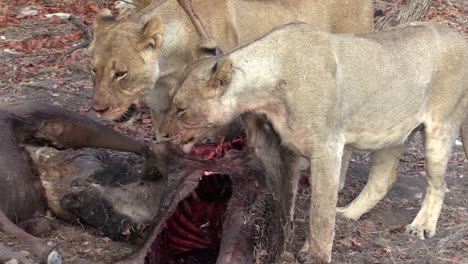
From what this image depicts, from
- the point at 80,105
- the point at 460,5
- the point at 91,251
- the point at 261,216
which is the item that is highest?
the point at 261,216

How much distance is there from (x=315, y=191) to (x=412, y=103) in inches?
40.1

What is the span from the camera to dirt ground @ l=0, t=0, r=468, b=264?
5.16 metres

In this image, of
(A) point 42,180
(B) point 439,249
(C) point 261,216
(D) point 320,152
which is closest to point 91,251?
(A) point 42,180

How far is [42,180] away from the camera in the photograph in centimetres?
527

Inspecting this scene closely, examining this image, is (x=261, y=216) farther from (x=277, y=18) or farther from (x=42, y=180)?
(x=277, y=18)

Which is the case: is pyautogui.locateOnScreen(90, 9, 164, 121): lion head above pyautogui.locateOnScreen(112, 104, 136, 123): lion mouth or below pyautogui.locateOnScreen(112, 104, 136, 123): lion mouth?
above

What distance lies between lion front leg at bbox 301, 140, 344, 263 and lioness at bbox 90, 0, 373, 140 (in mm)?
1192

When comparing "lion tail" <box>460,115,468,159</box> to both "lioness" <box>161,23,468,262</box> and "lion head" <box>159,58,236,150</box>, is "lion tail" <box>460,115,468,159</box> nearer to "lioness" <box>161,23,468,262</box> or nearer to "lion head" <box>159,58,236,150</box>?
"lioness" <box>161,23,468,262</box>

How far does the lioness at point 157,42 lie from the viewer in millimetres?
5246

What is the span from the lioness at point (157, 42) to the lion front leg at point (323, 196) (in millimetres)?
1192

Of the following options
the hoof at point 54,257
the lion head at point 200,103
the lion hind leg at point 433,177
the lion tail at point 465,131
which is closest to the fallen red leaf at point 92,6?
the lion tail at point 465,131

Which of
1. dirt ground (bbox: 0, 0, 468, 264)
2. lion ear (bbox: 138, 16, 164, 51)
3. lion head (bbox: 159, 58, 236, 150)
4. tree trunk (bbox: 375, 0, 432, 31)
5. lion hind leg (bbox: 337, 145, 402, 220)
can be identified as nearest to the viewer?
lion head (bbox: 159, 58, 236, 150)

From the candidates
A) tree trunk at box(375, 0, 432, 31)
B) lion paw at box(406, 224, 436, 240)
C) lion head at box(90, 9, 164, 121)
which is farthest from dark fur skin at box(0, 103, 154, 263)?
tree trunk at box(375, 0, 432, 31)

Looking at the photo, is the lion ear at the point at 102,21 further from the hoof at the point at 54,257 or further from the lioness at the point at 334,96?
the hoof at the point at 54,257
